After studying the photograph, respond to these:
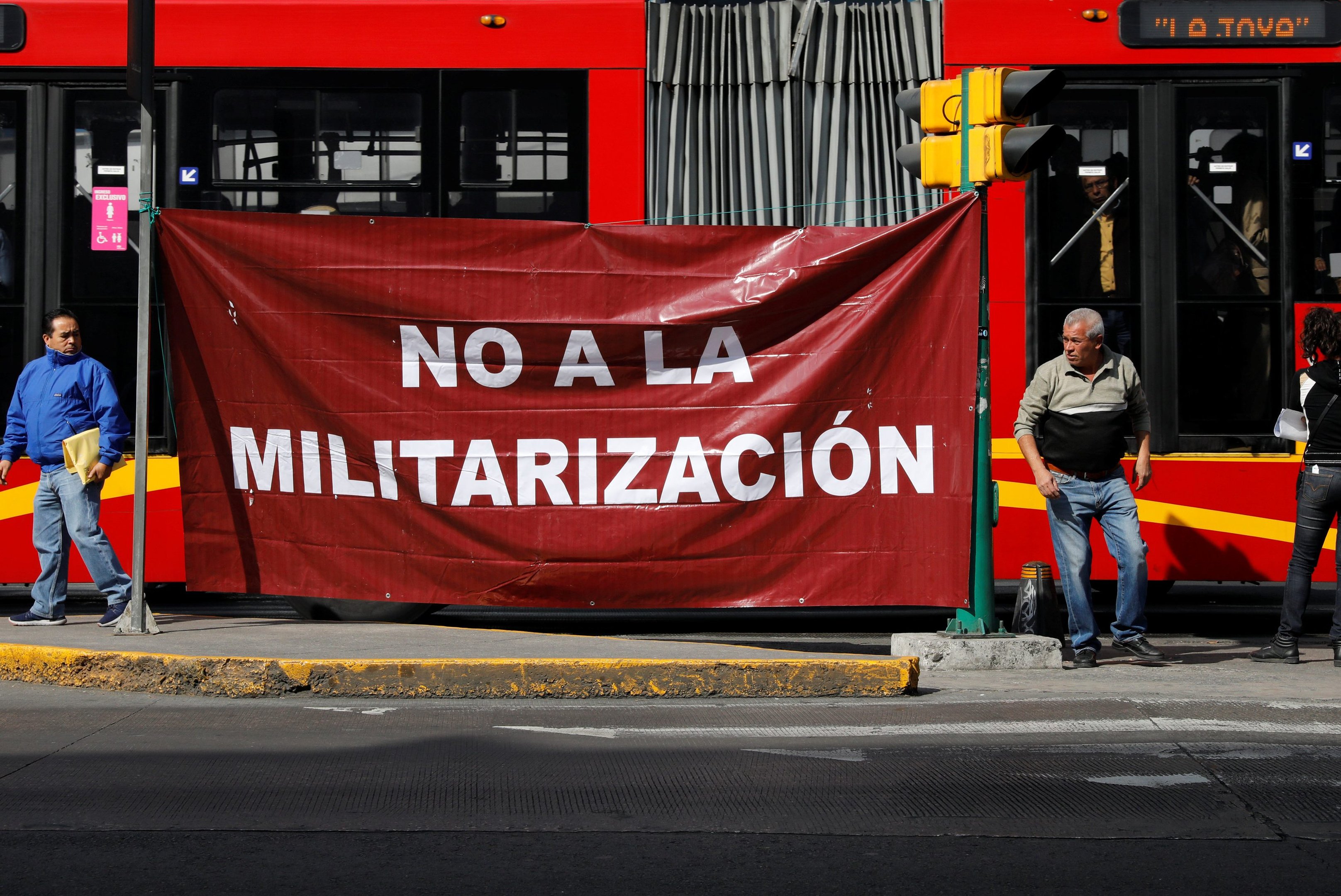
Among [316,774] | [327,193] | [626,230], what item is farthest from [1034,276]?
[316,774]

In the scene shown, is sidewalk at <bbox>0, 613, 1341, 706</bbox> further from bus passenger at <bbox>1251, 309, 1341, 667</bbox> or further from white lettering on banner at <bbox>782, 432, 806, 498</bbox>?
white lettering on banner at <bbox>782, 432, 806, 498</bbox>

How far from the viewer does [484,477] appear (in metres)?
7.73

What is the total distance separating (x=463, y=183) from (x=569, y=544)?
2.71 m

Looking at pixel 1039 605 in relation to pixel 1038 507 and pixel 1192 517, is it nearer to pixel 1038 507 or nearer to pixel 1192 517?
pixel 1038 507

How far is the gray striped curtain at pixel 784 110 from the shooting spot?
368 inches

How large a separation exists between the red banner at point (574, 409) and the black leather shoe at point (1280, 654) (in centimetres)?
197

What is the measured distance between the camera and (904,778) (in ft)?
17.5

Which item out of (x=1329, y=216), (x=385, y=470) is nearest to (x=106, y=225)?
(x=385, y=470)

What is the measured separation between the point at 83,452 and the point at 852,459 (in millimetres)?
4242

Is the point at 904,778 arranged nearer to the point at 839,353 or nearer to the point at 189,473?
the point at 839,353

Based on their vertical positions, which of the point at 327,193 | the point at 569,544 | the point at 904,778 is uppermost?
the point at 327,193

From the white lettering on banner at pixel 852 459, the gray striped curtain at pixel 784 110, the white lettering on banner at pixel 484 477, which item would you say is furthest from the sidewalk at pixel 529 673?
the gray striped curtain at pixel 784 110

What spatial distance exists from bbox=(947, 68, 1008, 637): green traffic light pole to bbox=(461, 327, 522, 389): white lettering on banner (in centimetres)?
232

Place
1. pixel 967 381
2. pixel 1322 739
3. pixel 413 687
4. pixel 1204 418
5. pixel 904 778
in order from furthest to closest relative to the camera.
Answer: pixel 1204 418, pixel 967 381, pixel 413 687, pixel 1322 739, pixel 904 778
